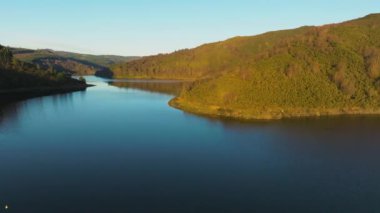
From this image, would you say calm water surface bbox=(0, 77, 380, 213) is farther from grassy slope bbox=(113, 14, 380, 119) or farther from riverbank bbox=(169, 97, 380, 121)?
grassy slope bbox=(113, 14, 380, 119)

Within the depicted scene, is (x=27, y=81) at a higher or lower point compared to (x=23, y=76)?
lower

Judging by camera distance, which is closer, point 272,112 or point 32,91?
point 272,112

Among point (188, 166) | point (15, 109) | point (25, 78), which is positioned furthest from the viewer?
point (25, 78)

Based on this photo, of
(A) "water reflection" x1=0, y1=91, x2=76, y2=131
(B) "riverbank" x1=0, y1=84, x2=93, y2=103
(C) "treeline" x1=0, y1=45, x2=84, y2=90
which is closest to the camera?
(A) "water reflection" x1=0, y1=91, x2=76, y2=131

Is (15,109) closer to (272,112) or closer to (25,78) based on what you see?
(25,78)

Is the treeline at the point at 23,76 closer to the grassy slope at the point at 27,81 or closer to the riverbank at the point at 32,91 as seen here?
the grassy slope at the point at 27,81

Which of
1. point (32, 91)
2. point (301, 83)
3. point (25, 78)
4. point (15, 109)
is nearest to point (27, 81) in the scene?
point (25, 78)

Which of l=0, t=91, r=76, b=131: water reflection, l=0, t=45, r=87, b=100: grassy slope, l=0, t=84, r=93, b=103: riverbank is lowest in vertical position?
l=0, t=91, r=76, b=131: water reflection

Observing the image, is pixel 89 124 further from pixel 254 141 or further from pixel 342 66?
pixel 342 66

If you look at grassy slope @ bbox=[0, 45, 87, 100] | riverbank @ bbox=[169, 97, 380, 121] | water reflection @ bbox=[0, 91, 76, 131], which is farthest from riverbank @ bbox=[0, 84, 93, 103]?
riverbank @ bbox=[169, 97, 380, 121]
